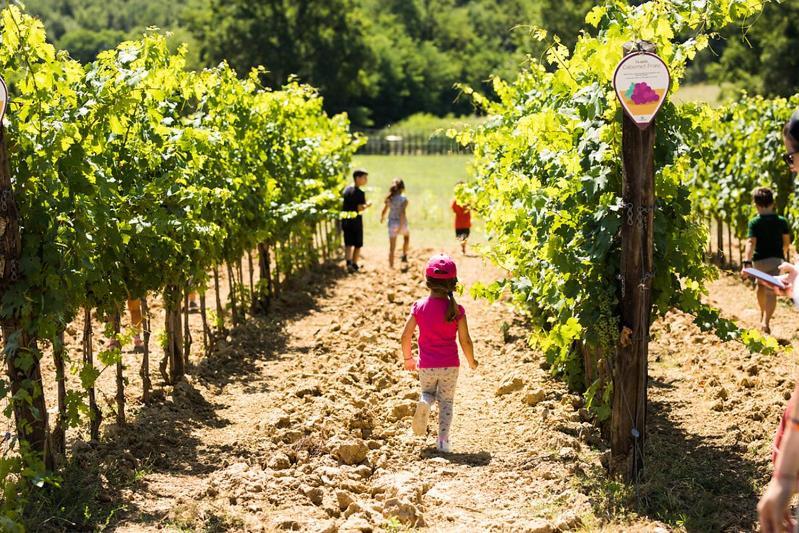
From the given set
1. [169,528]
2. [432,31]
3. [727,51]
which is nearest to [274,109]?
[169,528]

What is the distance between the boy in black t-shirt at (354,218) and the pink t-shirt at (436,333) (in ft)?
29.7

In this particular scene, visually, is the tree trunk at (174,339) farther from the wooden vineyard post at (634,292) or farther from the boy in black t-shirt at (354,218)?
the boy in black t-shirt at (354,218)

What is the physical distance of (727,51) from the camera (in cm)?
5688

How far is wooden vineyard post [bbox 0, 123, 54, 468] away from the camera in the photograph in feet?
20.6

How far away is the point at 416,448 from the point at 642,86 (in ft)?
9.96

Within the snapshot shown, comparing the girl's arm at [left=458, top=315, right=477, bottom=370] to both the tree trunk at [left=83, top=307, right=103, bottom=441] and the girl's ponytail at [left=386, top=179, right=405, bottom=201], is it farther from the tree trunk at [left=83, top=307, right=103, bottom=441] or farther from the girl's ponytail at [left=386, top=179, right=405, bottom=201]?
the girl's ponytail at [left=386, top=179, right=405, bottom=201]

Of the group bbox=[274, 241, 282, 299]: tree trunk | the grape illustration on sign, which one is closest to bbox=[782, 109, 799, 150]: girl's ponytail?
the grape illustration on sign

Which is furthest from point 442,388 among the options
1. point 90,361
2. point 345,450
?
point 90,361

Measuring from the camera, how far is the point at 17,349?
6.42 meters

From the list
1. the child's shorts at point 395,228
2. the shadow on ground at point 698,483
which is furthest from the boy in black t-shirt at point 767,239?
the child's shorts at point 395,228

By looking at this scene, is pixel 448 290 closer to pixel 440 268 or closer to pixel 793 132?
pixel 440 268

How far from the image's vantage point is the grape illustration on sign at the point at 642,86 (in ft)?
21.1

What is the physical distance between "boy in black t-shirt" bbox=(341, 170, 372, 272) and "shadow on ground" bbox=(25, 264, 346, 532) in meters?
5.27

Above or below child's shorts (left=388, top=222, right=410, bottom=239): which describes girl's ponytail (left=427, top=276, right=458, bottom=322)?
above
